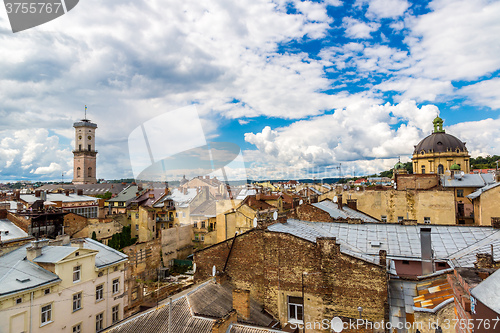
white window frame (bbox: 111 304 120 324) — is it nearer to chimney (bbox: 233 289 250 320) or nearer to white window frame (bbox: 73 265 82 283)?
white window frame (bbox: 73 265 82 283)

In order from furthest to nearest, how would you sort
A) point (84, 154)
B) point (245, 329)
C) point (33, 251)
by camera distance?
point (84, 154) < point (33, 251) < point (245, 329)

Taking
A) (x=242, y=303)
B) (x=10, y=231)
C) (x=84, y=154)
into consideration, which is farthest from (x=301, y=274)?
(x=84, y=154)

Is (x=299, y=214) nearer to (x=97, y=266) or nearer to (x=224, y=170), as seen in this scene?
(x=224, y=170)

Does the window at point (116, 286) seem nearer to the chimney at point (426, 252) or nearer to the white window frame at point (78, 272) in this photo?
the white window frame at point (78, 272)

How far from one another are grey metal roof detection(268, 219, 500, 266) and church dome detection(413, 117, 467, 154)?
7609 cm

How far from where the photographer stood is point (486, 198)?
92.7ft

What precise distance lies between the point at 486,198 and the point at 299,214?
18468 millimetres

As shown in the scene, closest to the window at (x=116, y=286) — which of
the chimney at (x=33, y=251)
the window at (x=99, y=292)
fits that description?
the window at (x=99, y=292)

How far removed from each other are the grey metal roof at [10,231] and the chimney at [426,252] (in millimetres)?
31107

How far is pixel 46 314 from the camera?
55.4 ft

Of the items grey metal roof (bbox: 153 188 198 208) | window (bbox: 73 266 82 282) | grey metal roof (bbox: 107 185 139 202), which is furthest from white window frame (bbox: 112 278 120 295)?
grey metal roof (bbox: 107 185 139 202)

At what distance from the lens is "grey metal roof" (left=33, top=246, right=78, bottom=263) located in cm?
1802

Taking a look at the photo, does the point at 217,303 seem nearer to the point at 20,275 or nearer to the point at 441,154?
the point at 20,275

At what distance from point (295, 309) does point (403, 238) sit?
820 cm
